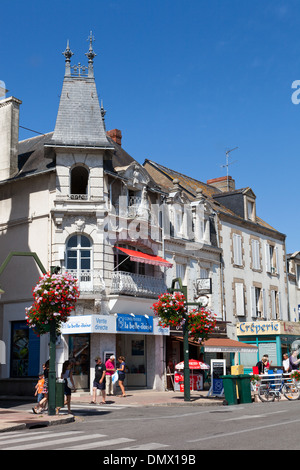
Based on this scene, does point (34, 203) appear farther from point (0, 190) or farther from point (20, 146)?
point (20, 146)

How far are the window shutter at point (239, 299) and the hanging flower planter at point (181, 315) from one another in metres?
10.9

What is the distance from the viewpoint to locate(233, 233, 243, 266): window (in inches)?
1220

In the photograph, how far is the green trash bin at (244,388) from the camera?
56.1 feet

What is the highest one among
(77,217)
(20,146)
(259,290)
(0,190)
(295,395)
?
(20,146)

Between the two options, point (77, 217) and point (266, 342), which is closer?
point (77, 217)

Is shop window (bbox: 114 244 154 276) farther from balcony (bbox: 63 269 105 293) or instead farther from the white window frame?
the white window frame

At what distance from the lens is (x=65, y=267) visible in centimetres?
2231

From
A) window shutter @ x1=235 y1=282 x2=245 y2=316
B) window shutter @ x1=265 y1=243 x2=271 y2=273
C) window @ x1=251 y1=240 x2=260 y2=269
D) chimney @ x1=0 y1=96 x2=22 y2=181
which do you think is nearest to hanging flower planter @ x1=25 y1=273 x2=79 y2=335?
chimney @ x1=0 y1=96 x2=22 y2=181

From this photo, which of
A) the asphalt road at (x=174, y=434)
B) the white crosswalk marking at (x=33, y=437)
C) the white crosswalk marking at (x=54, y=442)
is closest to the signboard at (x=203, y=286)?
the asphalt road at (x=174, y=434)

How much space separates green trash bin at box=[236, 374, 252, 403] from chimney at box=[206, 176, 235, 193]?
2123cm

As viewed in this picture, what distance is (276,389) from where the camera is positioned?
18.4 m

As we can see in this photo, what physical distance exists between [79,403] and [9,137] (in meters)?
12.1
